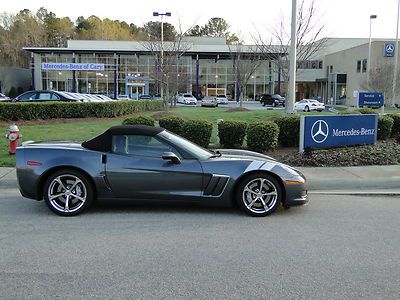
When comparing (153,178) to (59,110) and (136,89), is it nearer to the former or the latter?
(59,110)

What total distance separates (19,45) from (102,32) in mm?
19034

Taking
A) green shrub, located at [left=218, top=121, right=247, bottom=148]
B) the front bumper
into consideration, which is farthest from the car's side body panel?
green shrub, located at [left=218, top=121, right=247, bottom=148]

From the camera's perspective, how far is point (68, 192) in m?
6.07

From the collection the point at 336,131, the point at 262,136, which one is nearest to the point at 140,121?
the point at 262,136

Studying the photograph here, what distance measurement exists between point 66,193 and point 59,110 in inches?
545

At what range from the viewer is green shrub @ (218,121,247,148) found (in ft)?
36.2

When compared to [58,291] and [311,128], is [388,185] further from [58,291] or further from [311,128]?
[58,291]

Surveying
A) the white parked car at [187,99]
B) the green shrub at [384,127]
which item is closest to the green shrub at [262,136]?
the green shrub at [384,127]

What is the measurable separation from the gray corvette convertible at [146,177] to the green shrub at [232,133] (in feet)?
16.1

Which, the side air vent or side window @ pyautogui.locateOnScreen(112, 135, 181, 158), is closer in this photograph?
the side air vent

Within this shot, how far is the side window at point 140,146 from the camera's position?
20.2 ft

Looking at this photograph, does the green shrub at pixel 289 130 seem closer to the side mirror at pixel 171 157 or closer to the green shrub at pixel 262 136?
the green shrub at pixel 262 136

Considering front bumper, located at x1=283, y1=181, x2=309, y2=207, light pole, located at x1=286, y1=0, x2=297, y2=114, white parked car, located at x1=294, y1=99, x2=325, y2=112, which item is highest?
light pole, located at x1=286, y1=0, x2=297, y2=114

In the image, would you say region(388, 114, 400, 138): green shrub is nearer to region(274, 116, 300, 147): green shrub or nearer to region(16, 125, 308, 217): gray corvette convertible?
region(274, 116, 300, 147): green shrub
